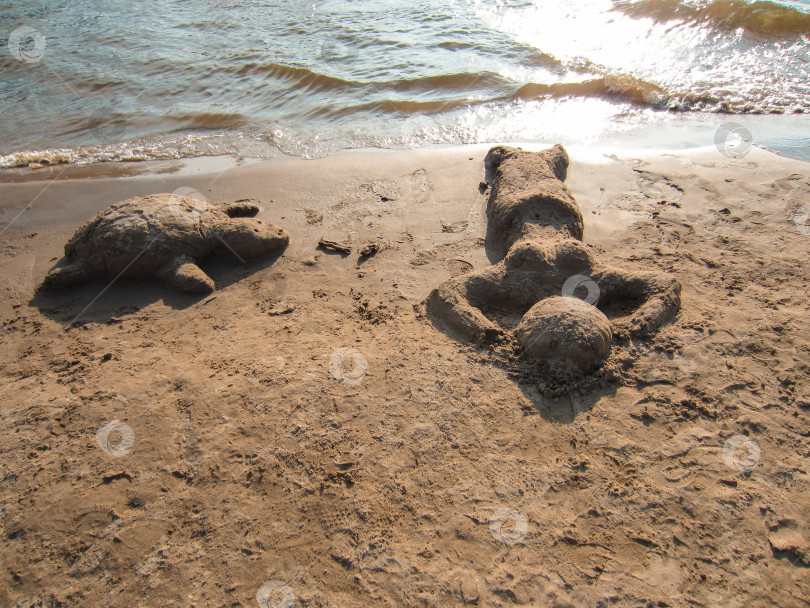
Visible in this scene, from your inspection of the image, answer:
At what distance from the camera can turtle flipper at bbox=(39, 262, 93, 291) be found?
4086 millimetres

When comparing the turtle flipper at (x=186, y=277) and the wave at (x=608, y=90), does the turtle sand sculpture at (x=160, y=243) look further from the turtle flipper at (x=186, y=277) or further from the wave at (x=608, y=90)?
the wave at (x=608, y=90)

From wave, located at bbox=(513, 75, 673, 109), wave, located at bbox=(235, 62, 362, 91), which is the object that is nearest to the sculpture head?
wave, located at bbox=(235, 62, 362, 91)

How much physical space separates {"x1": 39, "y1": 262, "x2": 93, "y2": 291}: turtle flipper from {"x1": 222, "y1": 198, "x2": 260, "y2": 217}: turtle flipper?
1.38 m

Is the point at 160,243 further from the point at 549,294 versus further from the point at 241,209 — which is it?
the point at 549,294

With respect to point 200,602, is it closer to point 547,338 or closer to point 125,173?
point 547,338

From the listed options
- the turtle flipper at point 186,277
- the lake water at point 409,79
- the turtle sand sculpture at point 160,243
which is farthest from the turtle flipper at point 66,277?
the lake water at point 409,79

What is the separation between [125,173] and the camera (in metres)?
6.11

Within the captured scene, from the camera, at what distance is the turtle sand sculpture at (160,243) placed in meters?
4.13

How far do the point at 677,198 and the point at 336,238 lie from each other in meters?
3.44

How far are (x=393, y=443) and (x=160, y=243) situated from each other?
2.83 meters

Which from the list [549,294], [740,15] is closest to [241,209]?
[549,294]

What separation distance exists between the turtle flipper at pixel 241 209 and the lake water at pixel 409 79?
1.75m

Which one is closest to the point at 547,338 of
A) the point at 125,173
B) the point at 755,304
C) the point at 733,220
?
the point at 755,304

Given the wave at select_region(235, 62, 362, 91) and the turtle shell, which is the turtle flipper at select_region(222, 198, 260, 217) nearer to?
the turtle shell
